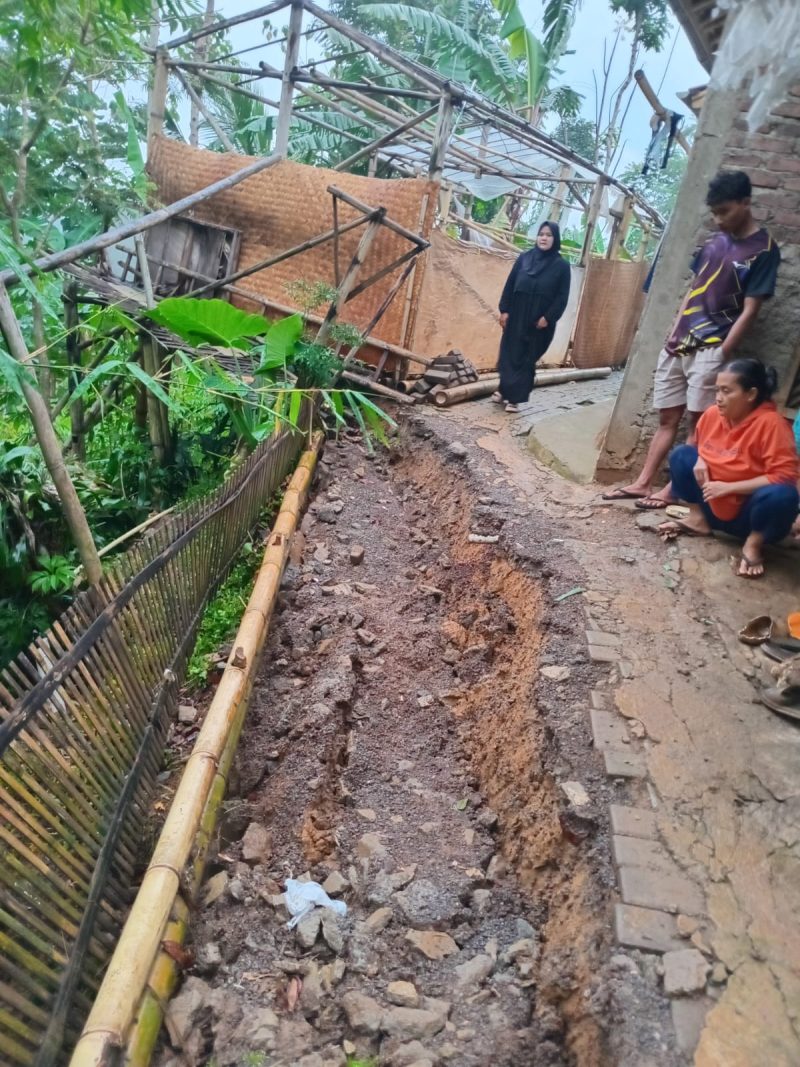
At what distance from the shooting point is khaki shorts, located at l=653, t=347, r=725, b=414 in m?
3.74

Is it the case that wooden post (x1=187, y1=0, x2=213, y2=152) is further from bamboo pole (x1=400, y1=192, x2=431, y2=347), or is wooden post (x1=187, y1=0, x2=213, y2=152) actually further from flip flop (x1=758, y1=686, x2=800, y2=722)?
flip flop (x1=758, y1=686, x2=800, y2=722)

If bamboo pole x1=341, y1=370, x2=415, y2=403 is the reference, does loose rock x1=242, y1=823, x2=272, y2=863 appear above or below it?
below

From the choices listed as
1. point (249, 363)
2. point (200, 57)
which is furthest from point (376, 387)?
point (200, 57)

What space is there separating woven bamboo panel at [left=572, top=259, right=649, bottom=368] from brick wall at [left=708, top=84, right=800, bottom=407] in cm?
629

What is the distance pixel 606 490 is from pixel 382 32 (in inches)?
703

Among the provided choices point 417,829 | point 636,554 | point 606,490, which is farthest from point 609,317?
point 417,829

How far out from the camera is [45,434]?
229 centimetres

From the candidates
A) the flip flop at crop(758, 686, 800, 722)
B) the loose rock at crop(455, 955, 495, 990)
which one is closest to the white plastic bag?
the loose rock at crop(455, 955, 495, 990)

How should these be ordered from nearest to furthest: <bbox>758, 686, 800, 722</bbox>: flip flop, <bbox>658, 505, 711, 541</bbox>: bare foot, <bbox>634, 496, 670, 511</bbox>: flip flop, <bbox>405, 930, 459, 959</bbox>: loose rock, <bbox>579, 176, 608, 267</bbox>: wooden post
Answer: <bbox>405, 930, 459, 959</bbox>: loose rock, <bbox>758, 686, 800, 722</bbox>: flip flop, <bbox>658, 505, 711, 541</bbox>: bare foot, <bbox>634, 496, 670, 511</bbox>: flip flop, <bbox>579, 176, 608, 267</bbox>: wooden post

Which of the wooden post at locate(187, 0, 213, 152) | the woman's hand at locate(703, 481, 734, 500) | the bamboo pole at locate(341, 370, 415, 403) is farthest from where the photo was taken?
the wooden post at locate(187, 0, 213, 152)

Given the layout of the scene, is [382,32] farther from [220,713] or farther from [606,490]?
[220,713]

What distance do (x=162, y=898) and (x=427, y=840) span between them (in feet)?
3.17

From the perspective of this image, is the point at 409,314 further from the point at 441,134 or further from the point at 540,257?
the point at 441,134

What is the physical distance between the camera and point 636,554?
3613mm
